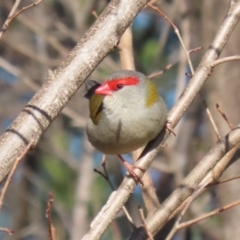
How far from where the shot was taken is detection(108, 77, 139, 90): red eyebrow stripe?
3266 millimetres

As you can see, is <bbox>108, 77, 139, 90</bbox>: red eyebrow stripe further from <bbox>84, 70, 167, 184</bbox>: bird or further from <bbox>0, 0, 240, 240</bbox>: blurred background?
<bbox>0, 0, 240, 240</bbox>: blurred background

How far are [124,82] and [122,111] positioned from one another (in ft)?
0.55

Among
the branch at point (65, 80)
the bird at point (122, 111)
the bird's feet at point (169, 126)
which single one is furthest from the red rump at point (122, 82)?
the branch at point (65, 80)

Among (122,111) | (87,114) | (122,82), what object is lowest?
(122,111)

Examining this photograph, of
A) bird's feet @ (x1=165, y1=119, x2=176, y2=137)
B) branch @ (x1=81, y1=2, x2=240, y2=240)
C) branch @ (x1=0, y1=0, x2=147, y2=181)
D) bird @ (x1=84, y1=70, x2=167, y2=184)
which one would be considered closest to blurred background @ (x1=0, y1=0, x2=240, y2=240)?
bird @ (x1=84, y1=70, x2=167, y2=184)

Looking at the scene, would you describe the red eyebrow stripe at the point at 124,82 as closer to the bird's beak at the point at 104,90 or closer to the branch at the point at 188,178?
the bird's beak at the point at 104,90

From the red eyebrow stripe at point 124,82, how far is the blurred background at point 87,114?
2.74 ft

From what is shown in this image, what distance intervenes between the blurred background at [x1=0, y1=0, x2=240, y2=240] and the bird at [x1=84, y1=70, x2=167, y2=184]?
2.74ft

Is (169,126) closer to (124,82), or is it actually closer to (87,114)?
(124,82)

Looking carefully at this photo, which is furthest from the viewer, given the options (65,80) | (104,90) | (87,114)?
(87,114)

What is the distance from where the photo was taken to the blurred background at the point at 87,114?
15.8 ft

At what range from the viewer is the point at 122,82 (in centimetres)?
331

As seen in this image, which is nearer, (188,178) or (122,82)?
(188,178)

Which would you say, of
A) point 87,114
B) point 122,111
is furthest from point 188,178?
point 87,114
